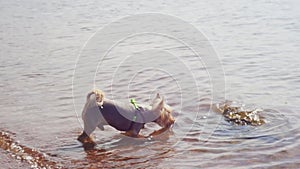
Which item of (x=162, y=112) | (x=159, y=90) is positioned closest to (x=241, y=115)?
(x=162, y=112)

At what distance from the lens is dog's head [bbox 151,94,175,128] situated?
24.7ft

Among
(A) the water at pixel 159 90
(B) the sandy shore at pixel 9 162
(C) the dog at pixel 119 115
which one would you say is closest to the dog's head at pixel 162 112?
(C) the dog at pixel 119 115

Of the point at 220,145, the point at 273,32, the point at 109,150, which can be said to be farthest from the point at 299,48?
the point at 109,150

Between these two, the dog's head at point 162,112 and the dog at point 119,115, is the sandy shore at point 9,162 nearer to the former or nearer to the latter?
the dog at point 119,115

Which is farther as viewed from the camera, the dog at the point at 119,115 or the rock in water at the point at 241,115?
the rock in water at the point at 241,115

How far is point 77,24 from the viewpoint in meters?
20.0

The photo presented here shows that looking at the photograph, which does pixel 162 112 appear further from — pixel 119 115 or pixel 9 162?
pixel 9 162

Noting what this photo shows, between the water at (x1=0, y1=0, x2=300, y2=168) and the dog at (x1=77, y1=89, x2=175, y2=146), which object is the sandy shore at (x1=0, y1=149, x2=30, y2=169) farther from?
the dog at (x1=77, y1=89, x2=175, y2=146)

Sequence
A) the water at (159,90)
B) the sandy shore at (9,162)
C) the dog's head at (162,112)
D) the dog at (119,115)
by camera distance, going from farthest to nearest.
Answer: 1. the dog's head at (162,112)
2. the dog at (119,115)
3. the water at (159,90)
4. the sandy shore at (9,162)

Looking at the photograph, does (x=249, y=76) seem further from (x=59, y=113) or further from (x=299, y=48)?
(x=59, y=113)

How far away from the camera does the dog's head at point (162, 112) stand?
753cm

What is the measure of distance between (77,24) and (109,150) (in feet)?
44.7

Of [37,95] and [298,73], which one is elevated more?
[298,73]

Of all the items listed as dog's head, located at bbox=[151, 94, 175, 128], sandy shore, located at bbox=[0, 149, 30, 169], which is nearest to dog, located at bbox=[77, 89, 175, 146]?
dog's head, located at bbox=[151, 94, 175, 128]
